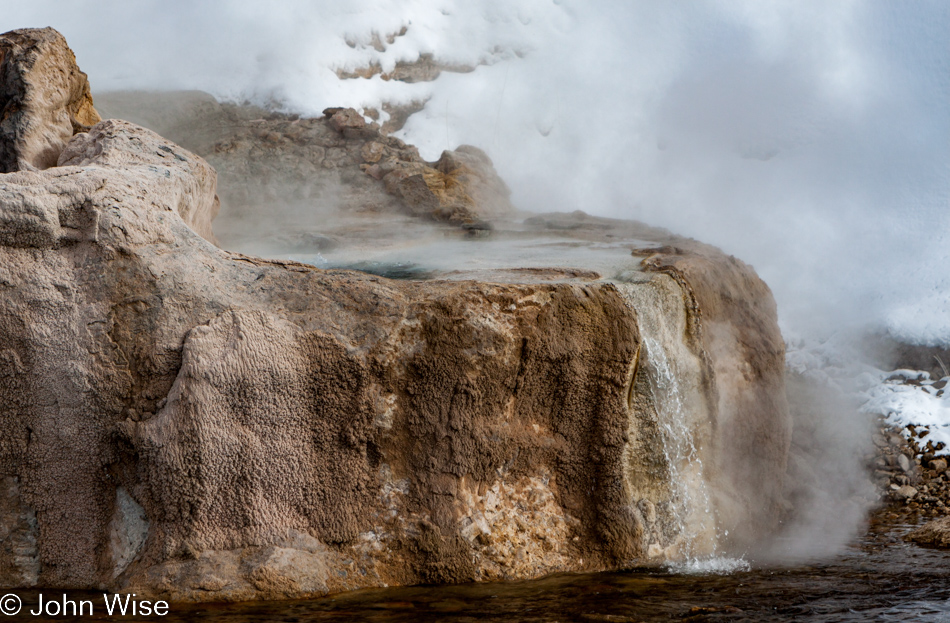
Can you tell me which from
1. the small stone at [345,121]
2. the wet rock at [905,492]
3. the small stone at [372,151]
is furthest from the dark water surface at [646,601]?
the small stone at [345,121]

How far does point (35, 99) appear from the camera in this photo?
5.17 meters

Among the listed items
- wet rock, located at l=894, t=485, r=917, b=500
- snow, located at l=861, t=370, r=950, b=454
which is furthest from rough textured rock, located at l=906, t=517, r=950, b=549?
snow, located at l=861, t=370, r=950, b=454

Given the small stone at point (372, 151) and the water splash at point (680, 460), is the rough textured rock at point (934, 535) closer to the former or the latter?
the water splash at point (680, 460)

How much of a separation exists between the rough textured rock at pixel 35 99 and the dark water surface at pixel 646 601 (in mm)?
3331

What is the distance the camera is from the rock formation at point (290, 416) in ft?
10.8

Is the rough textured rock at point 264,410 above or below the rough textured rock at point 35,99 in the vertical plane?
below

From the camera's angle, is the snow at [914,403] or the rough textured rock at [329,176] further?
the rough textured rock at [329,176]

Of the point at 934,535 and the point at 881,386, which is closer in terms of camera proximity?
the point at 934,535

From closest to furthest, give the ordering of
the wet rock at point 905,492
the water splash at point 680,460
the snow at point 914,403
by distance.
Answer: the water splash at point 680,460, the wet rock at point 905,492, the snow at point 914,403

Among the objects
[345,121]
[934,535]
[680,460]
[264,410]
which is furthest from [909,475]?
[345,121]

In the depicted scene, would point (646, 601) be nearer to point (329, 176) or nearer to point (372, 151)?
point (329, 176)

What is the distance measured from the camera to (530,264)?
4.91 meters

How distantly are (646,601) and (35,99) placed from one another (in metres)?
4.94

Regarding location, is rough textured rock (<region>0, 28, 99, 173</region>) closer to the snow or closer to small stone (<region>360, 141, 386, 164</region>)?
small stone (<region>360, 141, 386, 164</region>)
